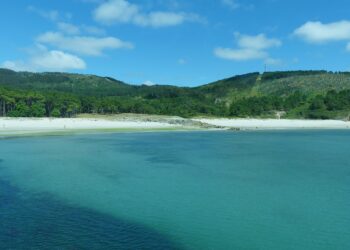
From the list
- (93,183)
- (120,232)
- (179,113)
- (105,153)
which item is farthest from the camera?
(179,113)

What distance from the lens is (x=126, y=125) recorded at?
347 feet

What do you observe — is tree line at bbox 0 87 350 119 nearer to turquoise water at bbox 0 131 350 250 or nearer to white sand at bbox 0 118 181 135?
white sand at bbox 0 118 181 135

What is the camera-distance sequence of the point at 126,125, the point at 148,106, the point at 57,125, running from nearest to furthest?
the point at 57,125, the point at 126,125, the point at 148,106

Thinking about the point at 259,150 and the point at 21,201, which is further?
the point at 259,150

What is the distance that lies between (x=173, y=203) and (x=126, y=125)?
270 ft

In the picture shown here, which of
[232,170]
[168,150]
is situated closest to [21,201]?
[232,170]

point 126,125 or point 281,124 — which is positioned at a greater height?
point 281,124

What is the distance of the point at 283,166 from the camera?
132 feet

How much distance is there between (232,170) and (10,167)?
801 inches

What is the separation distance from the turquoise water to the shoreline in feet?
139

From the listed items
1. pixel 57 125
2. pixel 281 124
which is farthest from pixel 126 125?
pixel 281 124

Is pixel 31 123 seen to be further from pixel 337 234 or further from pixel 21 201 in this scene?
pixel 337 234

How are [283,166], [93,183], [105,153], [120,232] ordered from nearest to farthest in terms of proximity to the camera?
[120,232] < [93,183] < [283,166] < [105,153]

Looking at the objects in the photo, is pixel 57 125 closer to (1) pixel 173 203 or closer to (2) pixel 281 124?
(2) pixel 281 124
